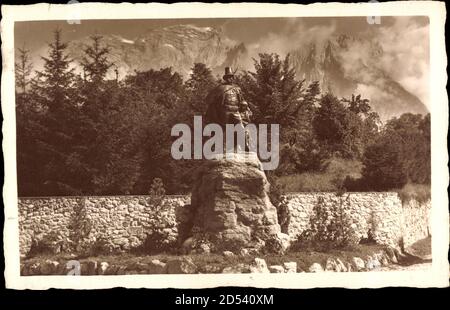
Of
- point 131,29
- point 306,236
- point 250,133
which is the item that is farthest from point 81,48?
point 306,236

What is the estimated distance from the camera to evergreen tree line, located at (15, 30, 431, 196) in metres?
20.3

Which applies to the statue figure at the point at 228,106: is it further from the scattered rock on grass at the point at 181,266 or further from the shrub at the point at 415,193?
the shrub at the point at 415,193

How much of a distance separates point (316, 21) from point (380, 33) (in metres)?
Result: 1.43

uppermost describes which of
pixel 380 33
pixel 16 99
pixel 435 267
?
pixel 380 33

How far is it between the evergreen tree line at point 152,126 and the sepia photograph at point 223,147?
0.03m

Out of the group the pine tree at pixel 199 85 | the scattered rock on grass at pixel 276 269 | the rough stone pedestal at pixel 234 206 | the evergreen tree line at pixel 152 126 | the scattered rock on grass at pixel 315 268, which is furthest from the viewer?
the pine tree at pixel 199 85

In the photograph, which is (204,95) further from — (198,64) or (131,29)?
(131,29)

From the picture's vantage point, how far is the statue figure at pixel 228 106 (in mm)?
19969

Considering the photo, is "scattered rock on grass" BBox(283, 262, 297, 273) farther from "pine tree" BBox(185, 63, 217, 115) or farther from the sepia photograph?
"pine tree" BBox(185, 63, 217, 115)

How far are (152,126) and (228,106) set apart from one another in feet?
5.95

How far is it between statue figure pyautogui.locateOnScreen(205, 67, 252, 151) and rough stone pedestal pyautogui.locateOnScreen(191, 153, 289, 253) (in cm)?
54

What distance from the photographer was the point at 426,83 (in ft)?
67.5

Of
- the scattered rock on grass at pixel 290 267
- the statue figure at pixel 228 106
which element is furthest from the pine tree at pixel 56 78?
the scattered rock on grass at pixel 290 267

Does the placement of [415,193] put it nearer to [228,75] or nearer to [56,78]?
[228,75]
